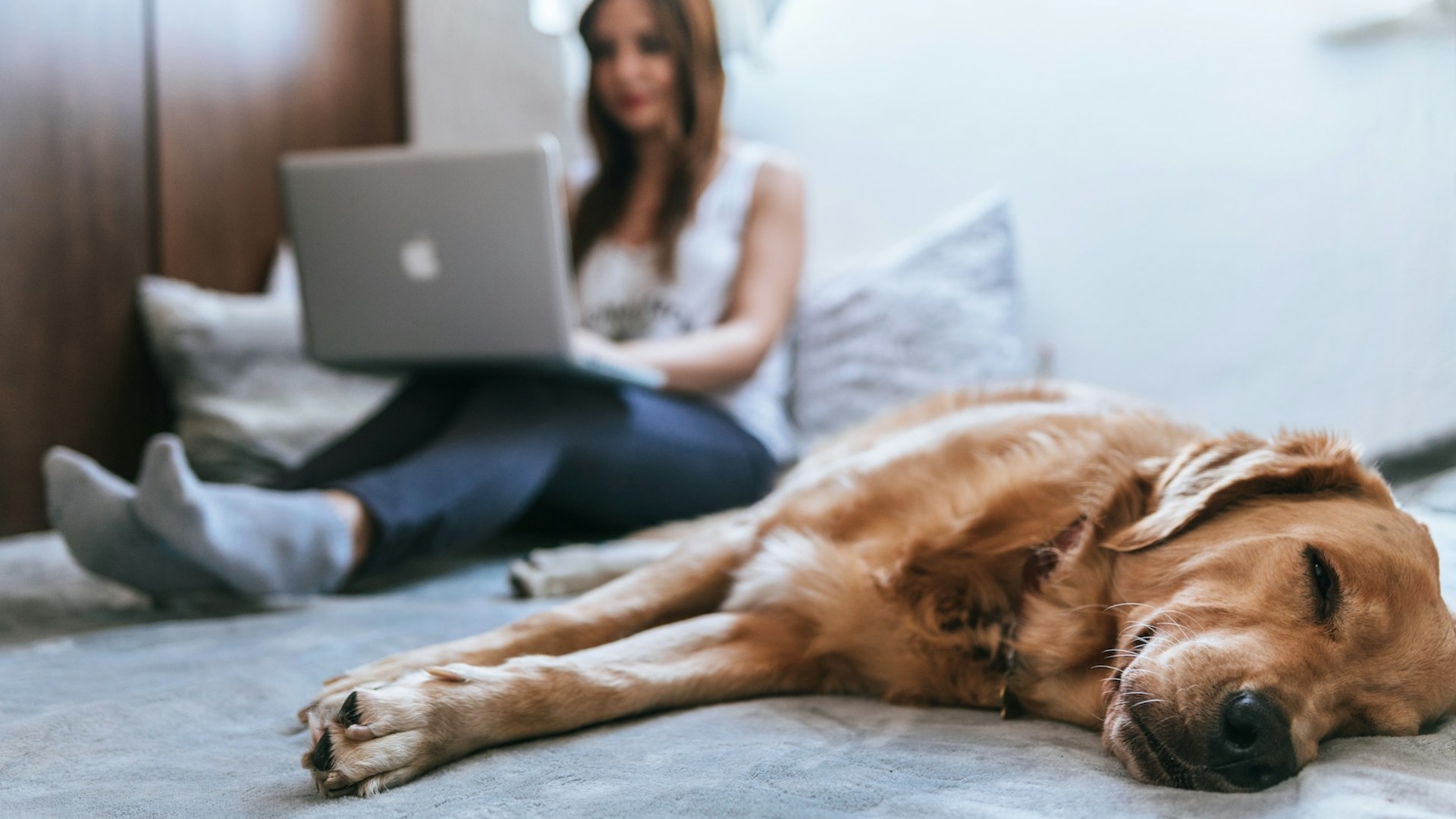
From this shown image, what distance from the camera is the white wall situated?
208cm

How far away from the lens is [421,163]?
1.83 meters

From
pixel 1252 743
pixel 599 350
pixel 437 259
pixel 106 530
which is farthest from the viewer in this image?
pixel 599 350

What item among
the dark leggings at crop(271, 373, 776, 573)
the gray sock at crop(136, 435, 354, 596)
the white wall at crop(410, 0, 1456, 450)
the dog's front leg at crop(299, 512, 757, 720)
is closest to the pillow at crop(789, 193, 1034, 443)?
the white wall at crop(410, 0, 1456, 450)

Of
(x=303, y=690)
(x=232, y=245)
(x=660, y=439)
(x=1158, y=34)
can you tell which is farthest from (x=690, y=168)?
(x=303, y=690)

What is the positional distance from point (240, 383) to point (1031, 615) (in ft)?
7.04

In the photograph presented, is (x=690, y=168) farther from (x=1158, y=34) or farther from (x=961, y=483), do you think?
(x=961, y=483)

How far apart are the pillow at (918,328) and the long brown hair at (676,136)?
17.4 inches

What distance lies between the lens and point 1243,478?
1134 mm

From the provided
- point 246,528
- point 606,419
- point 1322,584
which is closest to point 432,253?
point 606,419

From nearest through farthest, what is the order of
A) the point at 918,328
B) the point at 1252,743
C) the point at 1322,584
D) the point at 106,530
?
the point at 1252,743 < the point at 1322,584 < the point at 106,530 < the point at 918,328

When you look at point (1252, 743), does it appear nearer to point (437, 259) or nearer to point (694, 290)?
point (437, 259)

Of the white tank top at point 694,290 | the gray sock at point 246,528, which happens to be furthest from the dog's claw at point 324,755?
the white tank top at point 694,290

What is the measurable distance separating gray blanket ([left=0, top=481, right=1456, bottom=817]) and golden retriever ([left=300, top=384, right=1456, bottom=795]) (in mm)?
34

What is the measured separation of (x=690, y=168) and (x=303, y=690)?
1736 millimetres
